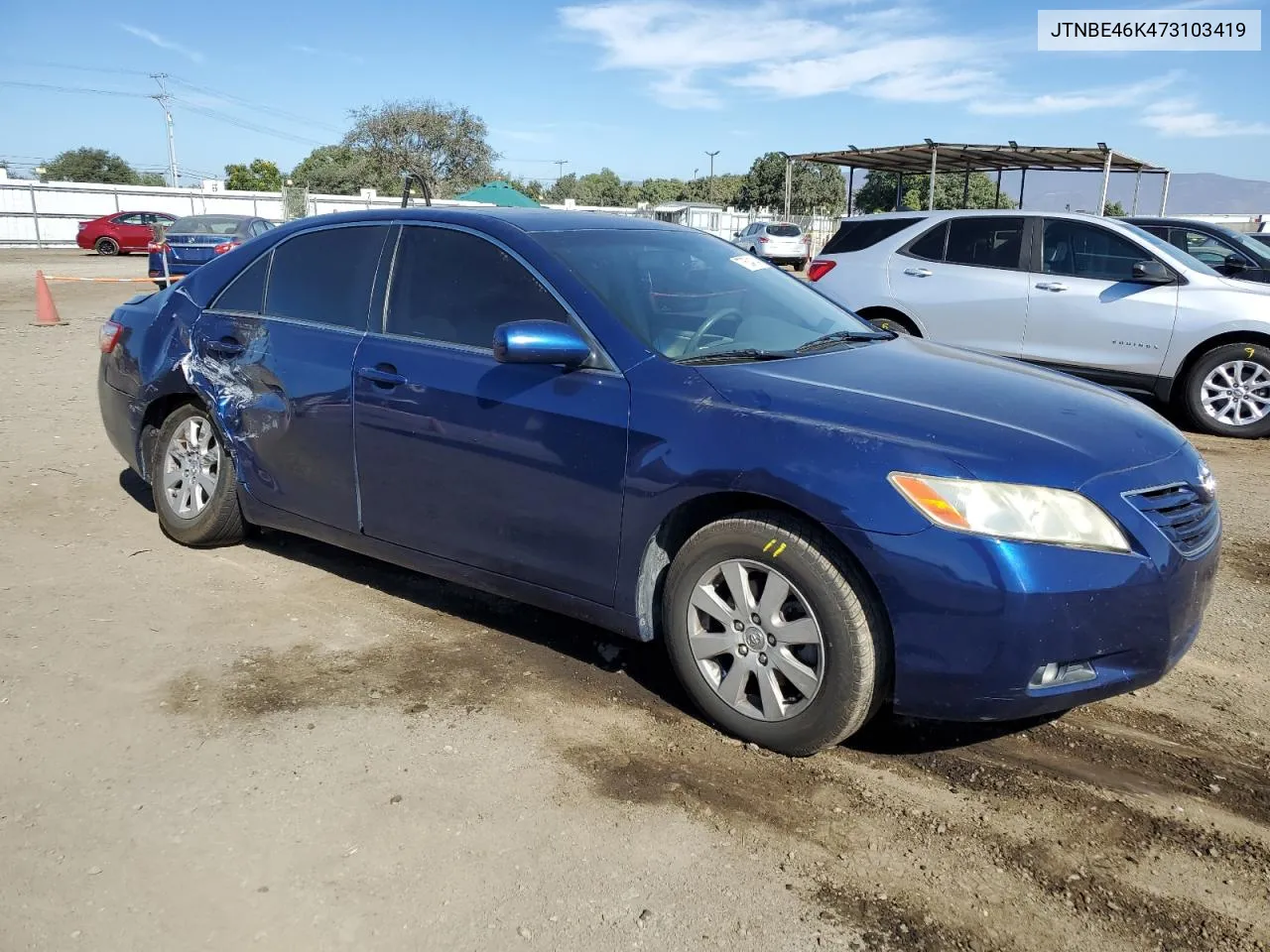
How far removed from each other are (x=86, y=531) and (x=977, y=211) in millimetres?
7447

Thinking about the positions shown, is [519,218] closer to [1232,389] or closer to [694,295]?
[694,295]

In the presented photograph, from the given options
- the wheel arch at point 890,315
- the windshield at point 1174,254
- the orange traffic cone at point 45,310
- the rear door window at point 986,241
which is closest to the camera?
the windshield at point 1174,254

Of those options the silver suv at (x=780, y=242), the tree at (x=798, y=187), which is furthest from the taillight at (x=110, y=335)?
the tree at (x=798, y=187)

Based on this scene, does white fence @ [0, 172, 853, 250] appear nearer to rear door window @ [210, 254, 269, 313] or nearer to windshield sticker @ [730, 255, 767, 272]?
windshield sticker @ [730, 255, 767, 272]

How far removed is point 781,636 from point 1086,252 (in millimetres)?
6603

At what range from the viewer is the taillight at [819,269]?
30.4 ft

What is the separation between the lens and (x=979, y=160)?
75.8ft

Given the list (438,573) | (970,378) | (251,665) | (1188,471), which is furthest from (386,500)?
(1188,471)

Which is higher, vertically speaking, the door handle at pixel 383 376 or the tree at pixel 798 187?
the tree at pixel 798 187

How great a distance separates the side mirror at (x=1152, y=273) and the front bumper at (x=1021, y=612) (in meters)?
5.62

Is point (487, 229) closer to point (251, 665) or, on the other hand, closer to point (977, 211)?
point (251, 665)

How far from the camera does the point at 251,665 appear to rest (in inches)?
146

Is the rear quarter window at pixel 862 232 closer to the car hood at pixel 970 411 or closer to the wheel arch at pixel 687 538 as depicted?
the car hood at pixel 970 411

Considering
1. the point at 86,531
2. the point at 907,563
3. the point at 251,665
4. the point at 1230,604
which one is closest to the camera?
the point at 907,563
